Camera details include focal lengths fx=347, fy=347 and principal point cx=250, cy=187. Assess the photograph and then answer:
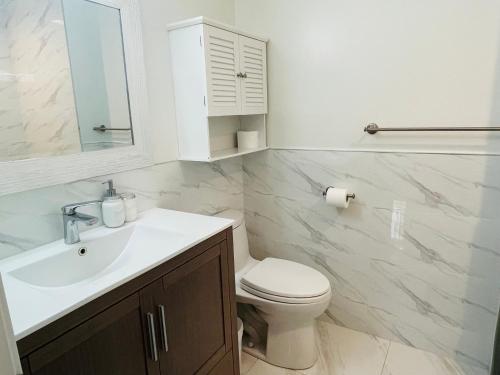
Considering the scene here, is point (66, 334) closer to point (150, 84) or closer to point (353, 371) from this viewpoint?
point (150, 84)

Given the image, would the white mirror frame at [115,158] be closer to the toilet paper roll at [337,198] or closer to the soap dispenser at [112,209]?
the soap dispenser at [112,209]

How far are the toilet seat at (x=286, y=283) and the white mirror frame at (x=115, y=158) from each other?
0.81 m

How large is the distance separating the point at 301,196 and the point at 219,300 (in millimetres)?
961

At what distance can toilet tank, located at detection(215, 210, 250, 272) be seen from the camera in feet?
6.51

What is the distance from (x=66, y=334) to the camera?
2.77 ft

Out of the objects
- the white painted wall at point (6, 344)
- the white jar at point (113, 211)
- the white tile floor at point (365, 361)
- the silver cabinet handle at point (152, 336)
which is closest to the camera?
the white painted wall at point (6, 344)

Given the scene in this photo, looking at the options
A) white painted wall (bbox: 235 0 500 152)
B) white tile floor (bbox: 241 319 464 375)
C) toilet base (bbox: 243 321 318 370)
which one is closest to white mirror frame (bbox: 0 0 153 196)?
white painted wall (bbox: 235 0 500 152)

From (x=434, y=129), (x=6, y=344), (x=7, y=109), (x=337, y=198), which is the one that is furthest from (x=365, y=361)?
(x=7, y=109)

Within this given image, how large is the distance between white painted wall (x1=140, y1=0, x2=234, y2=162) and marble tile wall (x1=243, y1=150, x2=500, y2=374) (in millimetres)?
705

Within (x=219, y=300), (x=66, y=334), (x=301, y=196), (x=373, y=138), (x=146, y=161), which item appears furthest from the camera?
(x=301, y=196)

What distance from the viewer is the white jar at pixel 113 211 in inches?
54.4

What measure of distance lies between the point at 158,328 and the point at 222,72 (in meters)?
1.20

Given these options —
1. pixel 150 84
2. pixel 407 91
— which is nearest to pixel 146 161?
pixel 150 84

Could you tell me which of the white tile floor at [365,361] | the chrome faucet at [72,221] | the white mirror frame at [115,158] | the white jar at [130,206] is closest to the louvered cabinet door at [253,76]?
the white mirror frame at [115,158]
